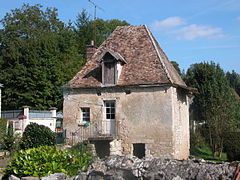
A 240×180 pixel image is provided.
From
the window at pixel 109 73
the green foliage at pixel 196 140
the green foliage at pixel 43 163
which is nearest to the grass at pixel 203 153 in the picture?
the green foliage at pixel 196 140

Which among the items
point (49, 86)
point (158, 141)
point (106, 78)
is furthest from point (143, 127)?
point (49, 86)

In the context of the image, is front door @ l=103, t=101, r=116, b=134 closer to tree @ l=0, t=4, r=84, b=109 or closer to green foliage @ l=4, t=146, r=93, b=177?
green foliage @ l=4, t=146, r=93, b=177

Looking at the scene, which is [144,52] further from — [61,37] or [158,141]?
[61,37]

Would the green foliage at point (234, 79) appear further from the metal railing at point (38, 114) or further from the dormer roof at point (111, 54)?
the dormer roof at point (111, 54)

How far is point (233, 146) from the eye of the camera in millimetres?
19125

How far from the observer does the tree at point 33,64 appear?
30750 millimetres

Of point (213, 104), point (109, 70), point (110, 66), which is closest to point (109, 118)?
point (109, 70)

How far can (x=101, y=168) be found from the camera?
606 centimetres

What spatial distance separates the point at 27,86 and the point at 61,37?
24.1 ft

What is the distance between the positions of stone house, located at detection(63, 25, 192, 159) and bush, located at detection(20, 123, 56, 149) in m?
2.40

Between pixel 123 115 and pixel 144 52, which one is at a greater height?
pixel 144 52

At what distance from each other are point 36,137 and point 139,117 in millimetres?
5347

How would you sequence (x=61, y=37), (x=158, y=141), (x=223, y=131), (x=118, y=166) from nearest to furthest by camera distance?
(x=118, y=166) < (x=158, y=141) < (x=223, y=131) < (x=61, y=37)

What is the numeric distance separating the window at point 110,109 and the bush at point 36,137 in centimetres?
362
